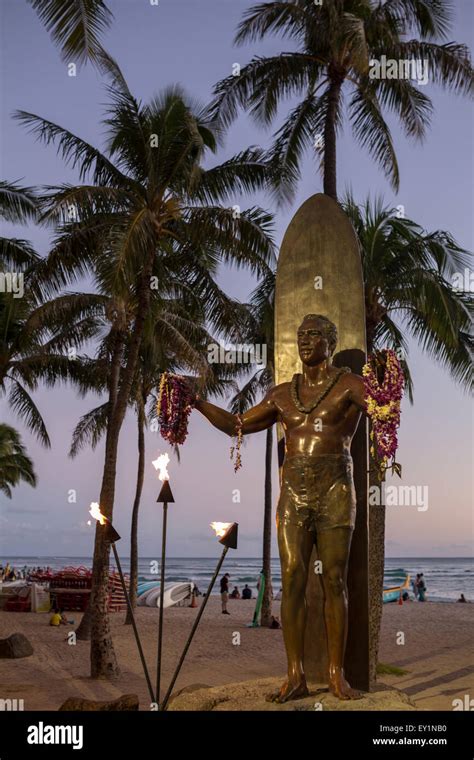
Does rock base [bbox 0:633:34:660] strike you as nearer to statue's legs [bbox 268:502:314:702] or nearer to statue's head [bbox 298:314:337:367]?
statue's legs [bbox 268:502:314:702]

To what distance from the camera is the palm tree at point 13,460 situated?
130 ft

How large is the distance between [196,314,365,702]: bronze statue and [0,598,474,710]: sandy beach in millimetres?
6822

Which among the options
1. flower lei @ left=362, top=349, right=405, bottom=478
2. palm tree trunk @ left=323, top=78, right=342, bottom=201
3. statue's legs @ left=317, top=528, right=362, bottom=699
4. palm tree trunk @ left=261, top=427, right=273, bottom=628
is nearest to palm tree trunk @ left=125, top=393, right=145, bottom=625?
palm tree trunk @ left=261, top=427, right=273, bottom=628

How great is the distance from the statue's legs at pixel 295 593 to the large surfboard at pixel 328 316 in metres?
0.62

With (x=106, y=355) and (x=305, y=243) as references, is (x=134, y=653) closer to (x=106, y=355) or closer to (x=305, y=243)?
(x=106, y=355)

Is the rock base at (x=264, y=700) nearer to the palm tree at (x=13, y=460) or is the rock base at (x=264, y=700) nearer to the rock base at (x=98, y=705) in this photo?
the rock base at (x=98, y=705)

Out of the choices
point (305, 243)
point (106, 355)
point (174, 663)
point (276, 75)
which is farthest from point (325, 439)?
point (106, 355)

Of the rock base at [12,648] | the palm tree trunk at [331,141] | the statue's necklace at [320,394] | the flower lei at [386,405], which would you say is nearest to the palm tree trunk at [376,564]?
the palm tree trunk at [331,141]

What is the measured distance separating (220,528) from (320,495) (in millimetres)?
863

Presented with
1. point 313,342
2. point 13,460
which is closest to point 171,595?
point 13,460

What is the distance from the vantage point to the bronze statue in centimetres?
621

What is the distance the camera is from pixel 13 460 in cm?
4194

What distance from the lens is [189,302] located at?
66.8 feet

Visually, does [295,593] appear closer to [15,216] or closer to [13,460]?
[15,216]
